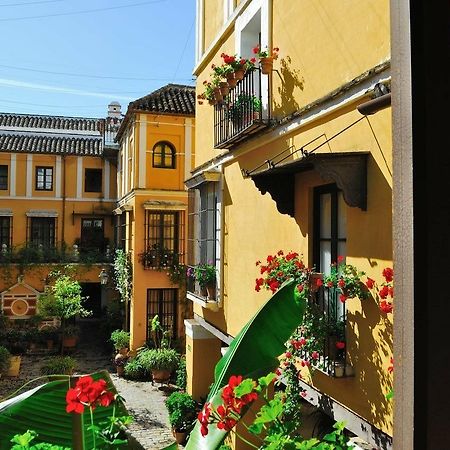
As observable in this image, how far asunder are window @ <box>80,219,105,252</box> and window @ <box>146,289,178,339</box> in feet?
29.7

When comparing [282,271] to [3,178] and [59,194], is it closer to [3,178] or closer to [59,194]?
[59,194]

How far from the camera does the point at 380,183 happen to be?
4.63 meters

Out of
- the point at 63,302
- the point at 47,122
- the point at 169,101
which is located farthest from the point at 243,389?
the point at 47,122

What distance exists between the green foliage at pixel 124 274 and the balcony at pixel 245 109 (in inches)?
490

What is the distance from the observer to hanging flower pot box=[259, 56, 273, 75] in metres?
7.11

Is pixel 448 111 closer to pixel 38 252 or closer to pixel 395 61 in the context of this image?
pixel 395 61

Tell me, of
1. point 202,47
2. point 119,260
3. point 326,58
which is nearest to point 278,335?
point 326,58

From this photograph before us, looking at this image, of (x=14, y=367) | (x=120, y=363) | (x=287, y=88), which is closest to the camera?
(x=287, y=88)

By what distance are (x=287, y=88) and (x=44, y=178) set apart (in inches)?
909

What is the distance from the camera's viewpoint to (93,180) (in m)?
27.7

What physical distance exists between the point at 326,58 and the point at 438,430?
18.0ft

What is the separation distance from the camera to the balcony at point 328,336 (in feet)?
16.5

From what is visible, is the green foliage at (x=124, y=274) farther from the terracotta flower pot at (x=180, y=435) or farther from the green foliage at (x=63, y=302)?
the terracotta flower pot at (x=180, y=435)

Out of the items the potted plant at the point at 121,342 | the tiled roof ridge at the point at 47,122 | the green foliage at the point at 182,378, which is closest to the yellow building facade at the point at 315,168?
the green foliage at the point at 182,378
